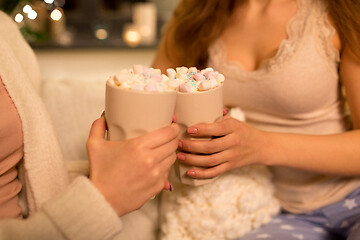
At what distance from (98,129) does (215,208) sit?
32 cm

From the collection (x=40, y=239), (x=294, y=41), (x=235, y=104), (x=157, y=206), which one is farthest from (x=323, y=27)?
(x=40, y=239)

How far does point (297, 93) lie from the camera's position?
84 cm

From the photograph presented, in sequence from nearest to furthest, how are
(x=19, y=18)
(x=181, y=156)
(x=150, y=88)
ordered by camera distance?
(x=150, y=88), (x=181, y=156), (x=19, y=18)

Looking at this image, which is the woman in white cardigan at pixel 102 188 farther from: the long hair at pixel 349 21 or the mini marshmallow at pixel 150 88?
the long hair at pixel 349 21

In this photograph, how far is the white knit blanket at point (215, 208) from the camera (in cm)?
78

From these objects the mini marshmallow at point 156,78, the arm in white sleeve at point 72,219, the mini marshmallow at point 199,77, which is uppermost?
the mini marshmallow at point 156,78

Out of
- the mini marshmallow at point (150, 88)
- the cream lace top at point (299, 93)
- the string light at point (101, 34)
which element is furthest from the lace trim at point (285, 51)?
the string light at point (101, 34)

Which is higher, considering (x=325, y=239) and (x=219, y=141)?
(x=219, y=141)

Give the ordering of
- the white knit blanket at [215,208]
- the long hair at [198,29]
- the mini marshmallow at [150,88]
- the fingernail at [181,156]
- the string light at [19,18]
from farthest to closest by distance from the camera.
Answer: the long hair at [198,29], the string light at [19,18], the white knit blanket at [215,208], the fingernail at [181,156], the mini marshmallow at [150,88]

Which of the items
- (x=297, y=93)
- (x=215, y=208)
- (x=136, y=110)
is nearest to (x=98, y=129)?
(x=136, y=110)

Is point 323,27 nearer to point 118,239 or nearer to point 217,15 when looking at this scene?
point 217,15

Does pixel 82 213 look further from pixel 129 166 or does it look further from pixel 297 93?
pixel 297 93

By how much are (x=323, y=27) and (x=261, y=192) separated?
380 mm

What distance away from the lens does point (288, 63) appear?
Result: 2.76ft
